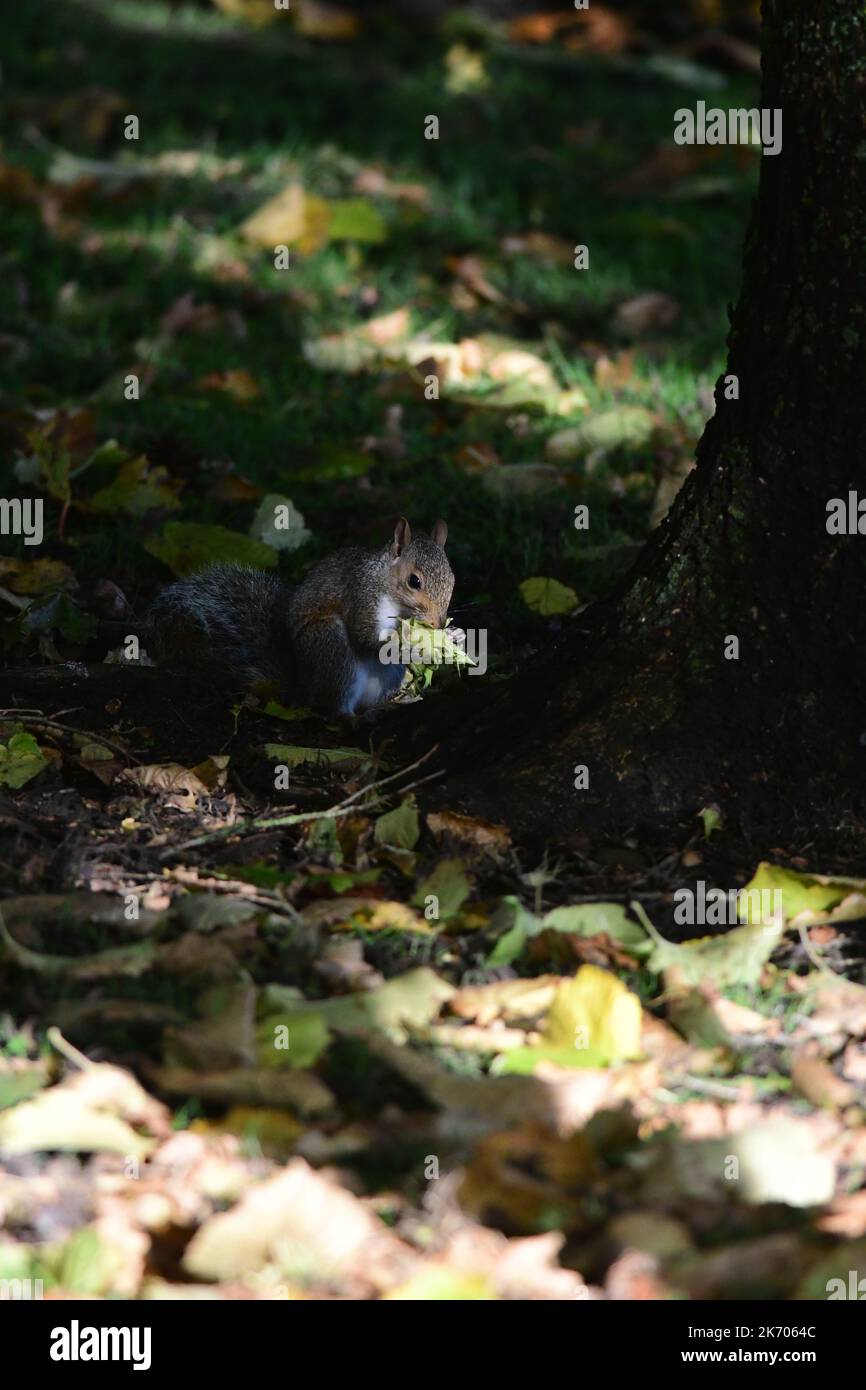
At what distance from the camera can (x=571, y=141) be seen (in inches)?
332

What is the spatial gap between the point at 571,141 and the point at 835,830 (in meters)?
5.89

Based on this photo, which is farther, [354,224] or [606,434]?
[354,224]

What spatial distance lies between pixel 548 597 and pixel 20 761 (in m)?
1.53

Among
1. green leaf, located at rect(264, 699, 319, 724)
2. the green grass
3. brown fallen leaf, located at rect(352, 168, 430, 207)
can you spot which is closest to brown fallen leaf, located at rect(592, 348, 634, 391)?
the green grass

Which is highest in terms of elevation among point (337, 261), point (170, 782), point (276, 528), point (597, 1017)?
point (337, 261)

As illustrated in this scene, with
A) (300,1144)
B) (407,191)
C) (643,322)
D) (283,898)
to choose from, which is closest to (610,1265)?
(300,1144)

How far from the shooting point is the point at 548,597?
4492mm

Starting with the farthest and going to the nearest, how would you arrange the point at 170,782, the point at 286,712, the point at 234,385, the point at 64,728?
1. the point at 234,385
2. the point at 286,712
3. the point at 64,728
4. the point at 170,782

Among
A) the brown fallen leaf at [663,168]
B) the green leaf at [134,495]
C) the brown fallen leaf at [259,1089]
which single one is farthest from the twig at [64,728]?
the brown fallen leaf at [663,168]

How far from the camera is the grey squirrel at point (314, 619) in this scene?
13.6ft

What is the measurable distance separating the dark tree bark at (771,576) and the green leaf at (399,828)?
0.13 meters

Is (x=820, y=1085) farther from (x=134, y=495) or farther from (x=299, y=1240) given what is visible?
(x=134, y=495)

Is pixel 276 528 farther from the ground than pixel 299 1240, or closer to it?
farther from the ground

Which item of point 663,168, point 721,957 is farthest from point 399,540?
point 663,168
